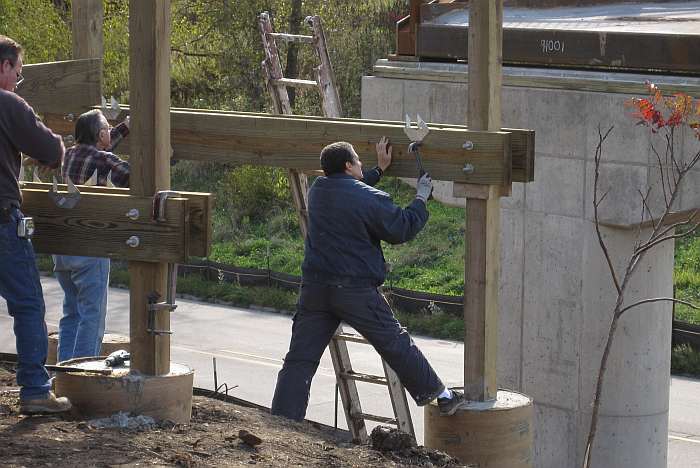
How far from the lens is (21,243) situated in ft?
19.0

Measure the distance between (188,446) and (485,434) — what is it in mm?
1819

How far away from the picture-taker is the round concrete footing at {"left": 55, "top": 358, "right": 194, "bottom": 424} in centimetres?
601

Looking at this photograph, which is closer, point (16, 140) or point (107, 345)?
point (16, 140)

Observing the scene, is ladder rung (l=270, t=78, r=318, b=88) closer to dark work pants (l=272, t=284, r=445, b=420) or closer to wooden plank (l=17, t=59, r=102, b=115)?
wooden plank (l=17, t=59, r=102, b=115)

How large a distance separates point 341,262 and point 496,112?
1.13m

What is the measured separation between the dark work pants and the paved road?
5409mm

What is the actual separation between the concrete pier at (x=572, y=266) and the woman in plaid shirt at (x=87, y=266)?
3014 millimetres

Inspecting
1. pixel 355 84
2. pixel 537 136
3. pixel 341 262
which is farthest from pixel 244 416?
pixel 355 84

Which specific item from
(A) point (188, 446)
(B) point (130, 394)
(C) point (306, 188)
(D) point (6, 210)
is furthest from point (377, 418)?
(D) point (6, 210)

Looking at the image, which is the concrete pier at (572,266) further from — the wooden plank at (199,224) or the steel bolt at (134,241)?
the steel bolt at (134,241)

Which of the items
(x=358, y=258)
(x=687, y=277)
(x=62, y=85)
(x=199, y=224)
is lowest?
(x=687, y=277)

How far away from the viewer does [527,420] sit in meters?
6.91

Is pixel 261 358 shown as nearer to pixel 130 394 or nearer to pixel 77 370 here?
pixel 77 370

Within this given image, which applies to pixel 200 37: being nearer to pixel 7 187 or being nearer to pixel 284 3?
pixel 284 3
